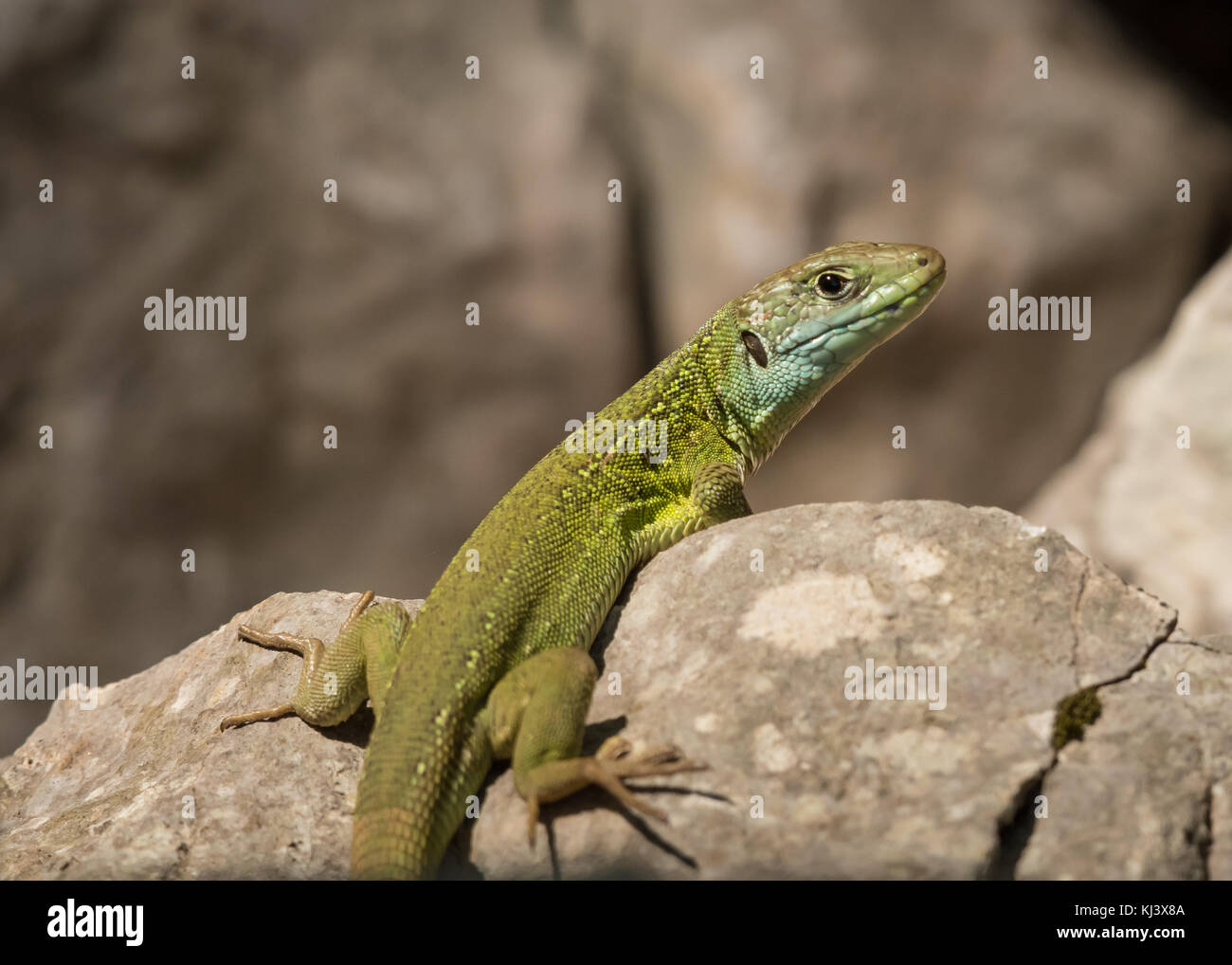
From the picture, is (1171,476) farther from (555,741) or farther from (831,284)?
(555,741)

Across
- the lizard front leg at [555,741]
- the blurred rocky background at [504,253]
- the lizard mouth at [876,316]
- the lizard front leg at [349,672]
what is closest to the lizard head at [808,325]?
the lizard mouth at [876,316]

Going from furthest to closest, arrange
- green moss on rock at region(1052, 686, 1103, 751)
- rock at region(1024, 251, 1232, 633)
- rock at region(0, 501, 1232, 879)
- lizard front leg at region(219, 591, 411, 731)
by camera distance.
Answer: rock at region(1024, 251, 1232, 633)
lizard front leg at region(219, 591, 411, 731)
green moss on rock at region(1052, 686, 1103, 751)
rock at region(0, 501, 1232, 879)

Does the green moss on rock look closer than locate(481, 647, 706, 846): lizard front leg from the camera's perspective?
Yes

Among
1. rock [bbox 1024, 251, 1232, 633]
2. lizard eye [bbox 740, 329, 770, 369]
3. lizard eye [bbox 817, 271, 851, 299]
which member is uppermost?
lizard eye [bbox 817, 271, 851, 299]

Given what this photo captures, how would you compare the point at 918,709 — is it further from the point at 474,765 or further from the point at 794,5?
the point at 794,5

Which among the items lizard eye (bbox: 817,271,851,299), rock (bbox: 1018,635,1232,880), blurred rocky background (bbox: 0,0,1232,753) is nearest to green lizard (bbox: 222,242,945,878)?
lizard eye (bbox: 817,271,851,299)

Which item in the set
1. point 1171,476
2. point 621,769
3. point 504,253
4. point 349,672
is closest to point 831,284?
point 621,769

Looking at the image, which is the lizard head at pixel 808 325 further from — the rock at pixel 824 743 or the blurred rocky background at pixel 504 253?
the blurred rocky background at pixel 504 253

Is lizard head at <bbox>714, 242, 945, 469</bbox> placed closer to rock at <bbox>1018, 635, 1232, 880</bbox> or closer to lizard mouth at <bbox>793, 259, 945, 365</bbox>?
lizard mouth at <bbox>793, 259, 945, 365</bbox>
